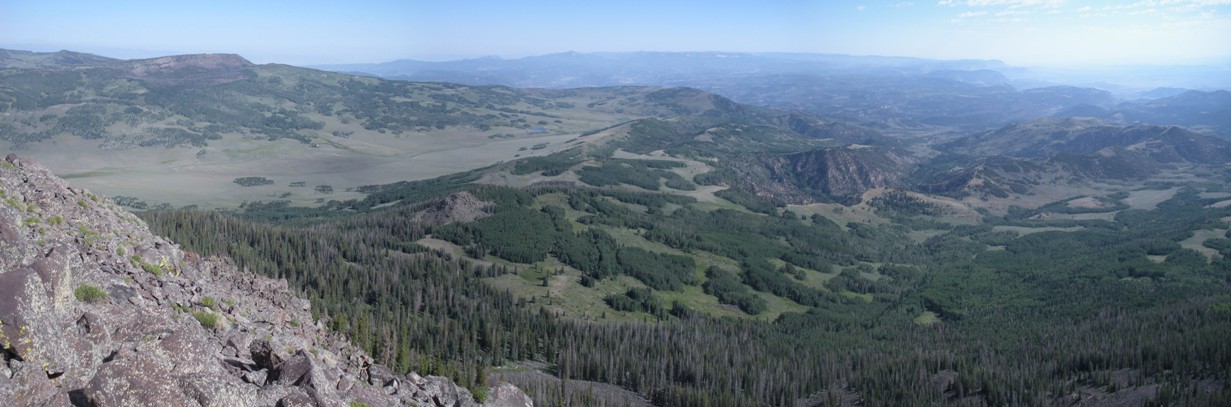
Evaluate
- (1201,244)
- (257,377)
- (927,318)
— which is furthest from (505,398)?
(1201,244)

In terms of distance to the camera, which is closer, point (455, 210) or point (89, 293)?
point (89, 293)

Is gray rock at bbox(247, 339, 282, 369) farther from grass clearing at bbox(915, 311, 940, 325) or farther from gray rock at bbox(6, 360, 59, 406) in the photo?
grass clearing at bbox(915, 311, 940, 325)

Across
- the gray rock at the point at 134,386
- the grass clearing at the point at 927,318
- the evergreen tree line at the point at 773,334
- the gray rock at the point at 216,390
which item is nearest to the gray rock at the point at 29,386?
the gray rock at the point at 134,386

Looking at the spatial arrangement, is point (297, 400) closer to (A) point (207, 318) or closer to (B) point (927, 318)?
(A) point (207, 318)

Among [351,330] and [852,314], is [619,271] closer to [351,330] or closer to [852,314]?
[852,314]

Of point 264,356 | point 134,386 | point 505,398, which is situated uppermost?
point 134,386

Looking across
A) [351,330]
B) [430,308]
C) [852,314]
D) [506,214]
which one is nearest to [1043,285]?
[852,314]

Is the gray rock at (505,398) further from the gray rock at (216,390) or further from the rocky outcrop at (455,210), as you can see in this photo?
the rocky outcrop at (455,210)
